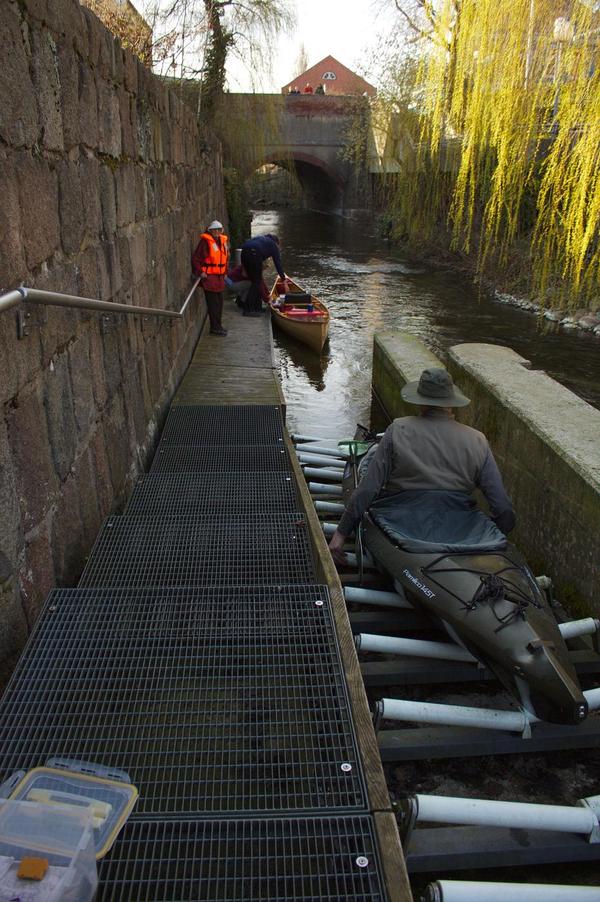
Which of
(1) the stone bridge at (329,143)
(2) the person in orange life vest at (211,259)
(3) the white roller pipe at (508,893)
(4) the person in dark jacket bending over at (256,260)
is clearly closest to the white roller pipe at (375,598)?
(3) the white roller pipe at (508,893)

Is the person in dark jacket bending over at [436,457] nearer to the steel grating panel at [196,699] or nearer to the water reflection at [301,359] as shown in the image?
the steel grating panel at [196,699]

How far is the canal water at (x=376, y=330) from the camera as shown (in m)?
10.4

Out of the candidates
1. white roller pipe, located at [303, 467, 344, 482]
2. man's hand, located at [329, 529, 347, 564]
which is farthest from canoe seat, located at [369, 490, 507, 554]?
white roller pipe, located at [303, 467, 344, 482]

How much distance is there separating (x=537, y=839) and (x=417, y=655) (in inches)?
35.8

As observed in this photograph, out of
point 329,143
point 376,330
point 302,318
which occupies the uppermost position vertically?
point 329,143

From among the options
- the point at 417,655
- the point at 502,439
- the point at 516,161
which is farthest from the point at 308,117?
the point at 417,655

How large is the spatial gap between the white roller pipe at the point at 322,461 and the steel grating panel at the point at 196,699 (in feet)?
11.4

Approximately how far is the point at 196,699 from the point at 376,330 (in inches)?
479

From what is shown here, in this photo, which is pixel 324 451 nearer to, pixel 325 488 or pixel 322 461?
pixel 322 461

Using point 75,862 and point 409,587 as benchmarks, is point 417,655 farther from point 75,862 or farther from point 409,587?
point 75,862

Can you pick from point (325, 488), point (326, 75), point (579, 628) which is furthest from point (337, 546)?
point (326, 75)

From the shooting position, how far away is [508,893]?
80.4 inches

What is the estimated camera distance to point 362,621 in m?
3.61

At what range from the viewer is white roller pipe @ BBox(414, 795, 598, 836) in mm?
2260
